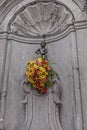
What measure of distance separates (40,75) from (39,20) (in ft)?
5.46

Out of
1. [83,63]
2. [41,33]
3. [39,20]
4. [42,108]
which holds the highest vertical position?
[39,20]

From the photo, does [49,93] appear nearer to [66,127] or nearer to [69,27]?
[66,127]

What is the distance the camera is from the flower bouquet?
4.01 meters

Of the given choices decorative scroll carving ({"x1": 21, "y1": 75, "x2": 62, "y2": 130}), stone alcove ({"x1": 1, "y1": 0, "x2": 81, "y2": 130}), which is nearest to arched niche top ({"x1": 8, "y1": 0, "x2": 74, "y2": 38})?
stone alcove ({"x1": 1, "y1": 0, "x2": 81, "y2": 130})

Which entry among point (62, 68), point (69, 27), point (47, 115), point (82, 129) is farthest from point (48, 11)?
point (82, 129)

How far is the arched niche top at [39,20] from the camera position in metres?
5.01

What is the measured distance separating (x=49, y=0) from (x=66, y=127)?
110 inches

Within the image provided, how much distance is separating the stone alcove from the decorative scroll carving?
0.7 inches

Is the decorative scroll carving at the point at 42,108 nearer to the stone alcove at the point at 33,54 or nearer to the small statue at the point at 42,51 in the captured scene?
the stone alcove at the point at 33,54

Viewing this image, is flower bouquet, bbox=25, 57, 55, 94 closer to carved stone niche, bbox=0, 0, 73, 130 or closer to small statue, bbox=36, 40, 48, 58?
carved stone niche, bbox=0, 0, 73, 130

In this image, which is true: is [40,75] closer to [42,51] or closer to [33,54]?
[42,51]

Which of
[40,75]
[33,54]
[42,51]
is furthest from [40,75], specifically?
[33,54]

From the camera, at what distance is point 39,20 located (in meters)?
5.21

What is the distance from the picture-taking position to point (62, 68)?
4.45 metres
